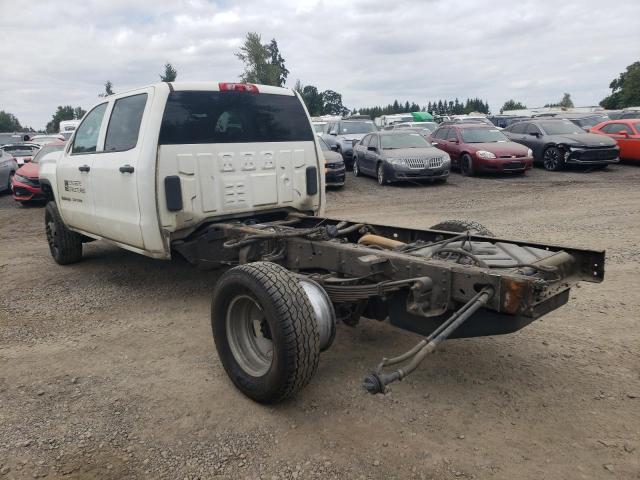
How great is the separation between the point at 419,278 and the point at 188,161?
2.49 m

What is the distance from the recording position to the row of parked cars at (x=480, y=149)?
14.1m

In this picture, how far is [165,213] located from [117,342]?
115 centimetres

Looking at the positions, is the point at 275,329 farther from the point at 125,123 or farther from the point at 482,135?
the point at 482,135

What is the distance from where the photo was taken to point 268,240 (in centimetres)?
432

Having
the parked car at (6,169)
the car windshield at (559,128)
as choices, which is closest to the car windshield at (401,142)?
the car windshield at (559,128)

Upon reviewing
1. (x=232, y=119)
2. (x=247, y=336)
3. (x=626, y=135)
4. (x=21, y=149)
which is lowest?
(x=247, y=336)

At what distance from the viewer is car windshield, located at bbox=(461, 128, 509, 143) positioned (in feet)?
52.1

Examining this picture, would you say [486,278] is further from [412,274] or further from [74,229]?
[74,229]

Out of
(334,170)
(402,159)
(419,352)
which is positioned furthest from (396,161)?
(419,352)

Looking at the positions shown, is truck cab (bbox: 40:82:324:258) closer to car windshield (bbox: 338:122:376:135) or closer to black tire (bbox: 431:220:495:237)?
black tire (bbox: 431:220:495:237)

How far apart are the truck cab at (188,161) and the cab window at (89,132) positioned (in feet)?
0.05

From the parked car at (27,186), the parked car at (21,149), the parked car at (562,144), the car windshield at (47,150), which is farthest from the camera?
the parked car at (21,149)

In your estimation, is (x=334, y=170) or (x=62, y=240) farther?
(x=334, y=170)

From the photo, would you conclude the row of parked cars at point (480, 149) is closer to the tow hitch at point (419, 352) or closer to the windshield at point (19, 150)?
the windshield at point (19, 150)
